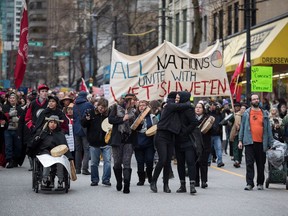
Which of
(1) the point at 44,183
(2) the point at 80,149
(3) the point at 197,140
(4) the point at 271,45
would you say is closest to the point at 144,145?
(3) the point at 197,140

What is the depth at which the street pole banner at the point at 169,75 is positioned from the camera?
2120 centimetres

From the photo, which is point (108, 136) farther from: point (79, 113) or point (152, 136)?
point (79, 113)

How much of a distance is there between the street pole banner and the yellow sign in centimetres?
724

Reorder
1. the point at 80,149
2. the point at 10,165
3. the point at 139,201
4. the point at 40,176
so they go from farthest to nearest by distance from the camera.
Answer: the point at 10,165 → the point at 80,149 → the point at 40,176 → the point at 139,201

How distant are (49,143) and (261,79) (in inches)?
596

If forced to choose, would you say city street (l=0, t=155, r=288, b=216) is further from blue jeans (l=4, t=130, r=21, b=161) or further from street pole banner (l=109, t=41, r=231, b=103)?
street pole banner (l=109, t=41, r=231, b=103)

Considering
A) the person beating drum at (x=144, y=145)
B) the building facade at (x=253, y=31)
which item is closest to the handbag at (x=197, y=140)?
the person beating drum at (x=144, y=145)

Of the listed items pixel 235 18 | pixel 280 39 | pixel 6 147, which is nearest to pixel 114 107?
pixel 6 147

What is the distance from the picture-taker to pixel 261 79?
28.8 metres

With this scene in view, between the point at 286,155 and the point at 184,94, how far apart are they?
7.89 feet

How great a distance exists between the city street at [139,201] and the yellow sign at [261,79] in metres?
11.8

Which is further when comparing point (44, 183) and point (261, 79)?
point (261, 79)

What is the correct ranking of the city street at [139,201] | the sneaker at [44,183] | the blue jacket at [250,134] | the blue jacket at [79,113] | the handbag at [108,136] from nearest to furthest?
the city street at [139,201] < the sneaker at [44,183] < the handbag at [108,136] < the blue jacket at [250,134] < the blue jacket at [79,113]

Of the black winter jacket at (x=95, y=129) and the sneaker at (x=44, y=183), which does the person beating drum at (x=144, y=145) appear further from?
the sneaker at (x=44, y=183)
